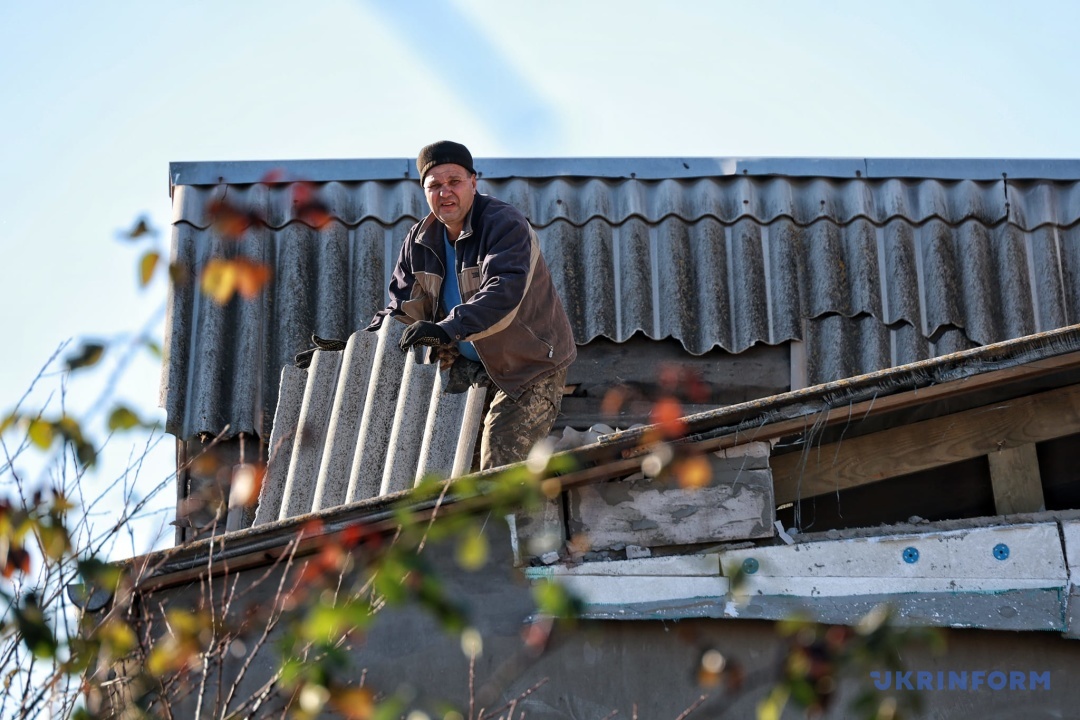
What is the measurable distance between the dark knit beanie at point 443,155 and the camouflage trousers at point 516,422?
102 cm

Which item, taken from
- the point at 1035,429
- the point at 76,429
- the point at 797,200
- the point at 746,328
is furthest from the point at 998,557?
the point at 797,200

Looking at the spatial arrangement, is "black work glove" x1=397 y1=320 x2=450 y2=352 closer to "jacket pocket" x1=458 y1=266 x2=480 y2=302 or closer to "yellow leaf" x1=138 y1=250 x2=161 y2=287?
"jacket pocket" x1=458 y1=266 x2=480 y2=302

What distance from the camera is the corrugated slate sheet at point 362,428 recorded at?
6.71m

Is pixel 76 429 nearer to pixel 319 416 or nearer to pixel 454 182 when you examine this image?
pixel 454 182

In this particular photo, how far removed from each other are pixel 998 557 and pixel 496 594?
172 cm

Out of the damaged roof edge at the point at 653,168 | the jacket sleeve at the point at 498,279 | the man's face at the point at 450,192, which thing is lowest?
the jacket sleeve at the point at 498,279

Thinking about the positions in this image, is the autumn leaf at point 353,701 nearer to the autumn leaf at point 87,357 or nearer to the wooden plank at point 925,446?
the autumn leaf at point 87,357

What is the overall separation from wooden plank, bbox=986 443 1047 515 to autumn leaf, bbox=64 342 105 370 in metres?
3.79

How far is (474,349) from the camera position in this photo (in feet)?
22.2

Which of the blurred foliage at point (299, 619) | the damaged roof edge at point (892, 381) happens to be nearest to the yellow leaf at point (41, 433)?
the blurred foliage at point (299, 619)

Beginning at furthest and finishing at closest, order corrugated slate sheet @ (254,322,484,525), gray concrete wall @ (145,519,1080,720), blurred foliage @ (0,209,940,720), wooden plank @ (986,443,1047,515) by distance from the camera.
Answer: corrugated slate sheet @ (254,322,484,525) < wooden plank @ (986,443,1047,515) < gray concrete wall @ (145,519,1080,720) < blurred foliage @ (0,209,940,720)

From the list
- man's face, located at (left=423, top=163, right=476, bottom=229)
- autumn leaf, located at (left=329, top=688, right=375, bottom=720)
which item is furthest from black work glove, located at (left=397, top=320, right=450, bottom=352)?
autumn leaf, located at (left=329, top=688, right=375, bottom=720)

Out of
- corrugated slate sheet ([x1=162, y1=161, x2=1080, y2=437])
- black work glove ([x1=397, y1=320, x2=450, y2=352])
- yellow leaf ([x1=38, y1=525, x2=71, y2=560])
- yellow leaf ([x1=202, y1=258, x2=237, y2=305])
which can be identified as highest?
corrugated slate sheet ([x1=162, y1=161, x2=1080, y2=437])

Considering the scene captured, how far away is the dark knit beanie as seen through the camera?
6.76 metres
